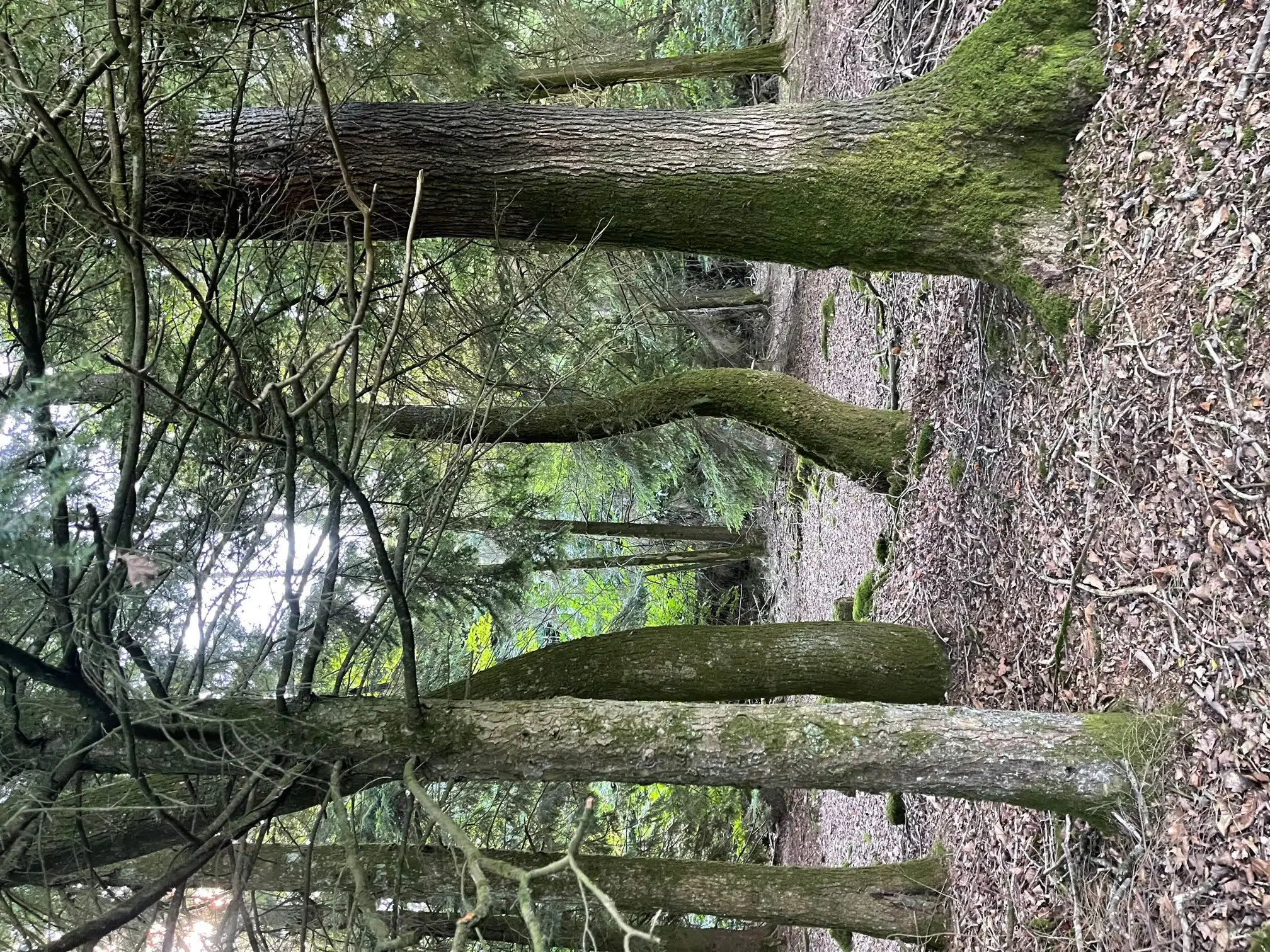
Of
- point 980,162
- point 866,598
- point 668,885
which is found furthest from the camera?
point 866,598

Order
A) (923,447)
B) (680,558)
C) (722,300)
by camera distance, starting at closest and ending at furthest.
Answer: (923,447)
(680,558)
(722,300)

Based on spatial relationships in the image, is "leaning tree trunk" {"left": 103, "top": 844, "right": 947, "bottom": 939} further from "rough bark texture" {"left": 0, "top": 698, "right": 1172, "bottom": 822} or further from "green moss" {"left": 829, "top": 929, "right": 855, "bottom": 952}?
"green moss" {"left": 829, "top": 929, "right": 855, "bottom": 952}

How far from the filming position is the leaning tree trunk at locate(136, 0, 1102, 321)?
3.36m

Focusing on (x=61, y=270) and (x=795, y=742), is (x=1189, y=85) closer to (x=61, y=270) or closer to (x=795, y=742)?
(x=795, y=742)

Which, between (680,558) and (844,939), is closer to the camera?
(844,939)

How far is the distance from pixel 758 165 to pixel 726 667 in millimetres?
2184

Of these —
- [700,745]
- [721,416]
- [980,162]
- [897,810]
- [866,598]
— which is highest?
[980,162]

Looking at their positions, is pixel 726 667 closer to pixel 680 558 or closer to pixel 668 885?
pixel 668 885

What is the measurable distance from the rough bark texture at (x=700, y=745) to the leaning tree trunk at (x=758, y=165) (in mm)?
1755

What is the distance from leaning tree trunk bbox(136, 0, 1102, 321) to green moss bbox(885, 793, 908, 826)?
3.56 metres

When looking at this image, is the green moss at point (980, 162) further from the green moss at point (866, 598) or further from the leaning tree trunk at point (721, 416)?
the green moss at point (866, 598)

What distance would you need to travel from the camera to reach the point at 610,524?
785 cm

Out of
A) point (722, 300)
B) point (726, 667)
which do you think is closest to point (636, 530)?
point (722, 300)

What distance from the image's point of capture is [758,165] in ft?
11.3
